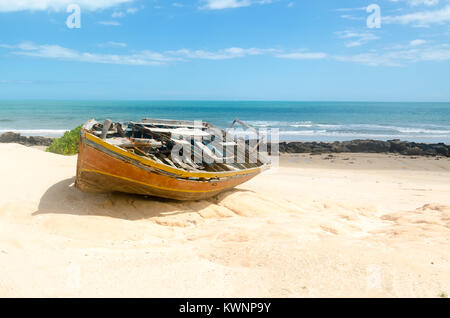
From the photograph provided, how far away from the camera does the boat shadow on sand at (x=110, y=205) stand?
7785 mm

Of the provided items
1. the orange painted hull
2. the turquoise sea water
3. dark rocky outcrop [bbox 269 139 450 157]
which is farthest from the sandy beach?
the turquoise sea water

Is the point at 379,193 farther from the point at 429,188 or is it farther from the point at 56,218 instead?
the point at 56,218

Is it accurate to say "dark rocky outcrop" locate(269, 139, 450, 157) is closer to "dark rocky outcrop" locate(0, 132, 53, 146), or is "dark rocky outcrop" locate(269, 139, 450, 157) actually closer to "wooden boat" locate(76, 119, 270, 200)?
"wooden boat" locate(76, 119, 270, 200)

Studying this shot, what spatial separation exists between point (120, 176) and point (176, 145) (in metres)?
2.09

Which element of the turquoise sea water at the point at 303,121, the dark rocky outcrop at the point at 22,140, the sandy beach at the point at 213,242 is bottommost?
the sandy beach at the point at 213,242

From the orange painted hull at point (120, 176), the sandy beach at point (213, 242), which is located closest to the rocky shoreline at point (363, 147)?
the sandy beach at point (213, 242)

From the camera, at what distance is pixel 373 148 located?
978 inches

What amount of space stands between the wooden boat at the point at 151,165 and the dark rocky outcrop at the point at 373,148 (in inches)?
565

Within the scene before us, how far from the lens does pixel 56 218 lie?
7180 millimetres

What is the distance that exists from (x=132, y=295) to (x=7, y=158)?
342 inches

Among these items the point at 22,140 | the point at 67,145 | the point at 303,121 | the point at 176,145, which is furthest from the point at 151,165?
the point at 303,121

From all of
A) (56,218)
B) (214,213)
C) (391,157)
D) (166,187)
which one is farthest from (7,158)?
(391,157)

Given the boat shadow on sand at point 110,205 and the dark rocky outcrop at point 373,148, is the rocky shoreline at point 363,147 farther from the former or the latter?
the boat shadow on sand at point 110,205

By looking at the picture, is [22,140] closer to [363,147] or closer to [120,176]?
[120,176]
